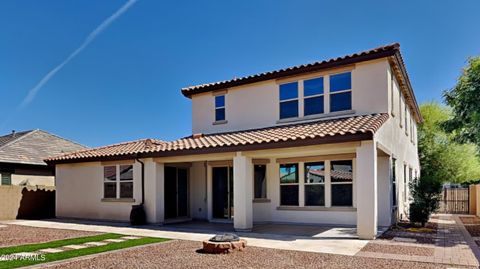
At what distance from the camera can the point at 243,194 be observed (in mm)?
13273

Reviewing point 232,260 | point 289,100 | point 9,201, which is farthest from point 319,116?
point 9,201

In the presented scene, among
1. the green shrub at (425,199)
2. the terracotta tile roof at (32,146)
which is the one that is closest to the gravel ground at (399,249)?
the green shrub at (425,199)

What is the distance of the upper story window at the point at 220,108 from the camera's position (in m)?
18.3

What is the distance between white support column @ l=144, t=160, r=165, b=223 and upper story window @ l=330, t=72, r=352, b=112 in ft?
25.1

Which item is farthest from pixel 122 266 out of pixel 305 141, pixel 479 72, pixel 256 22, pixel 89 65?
pixel 89 65

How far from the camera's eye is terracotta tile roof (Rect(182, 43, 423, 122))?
13.9m

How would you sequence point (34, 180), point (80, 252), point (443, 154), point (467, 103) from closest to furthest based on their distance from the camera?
point (80, 252), point (467, 103), point (34, 180), point (443, 154)

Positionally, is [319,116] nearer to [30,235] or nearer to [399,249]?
[399,249]

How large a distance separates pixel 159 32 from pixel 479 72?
16.3 metres

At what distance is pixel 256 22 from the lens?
18.7 metres

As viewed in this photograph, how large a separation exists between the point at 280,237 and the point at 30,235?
8.62 metres

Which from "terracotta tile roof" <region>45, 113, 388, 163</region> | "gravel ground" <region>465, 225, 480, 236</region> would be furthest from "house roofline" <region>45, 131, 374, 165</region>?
"gravel ground" <region>465, 225, 480, 236</region>

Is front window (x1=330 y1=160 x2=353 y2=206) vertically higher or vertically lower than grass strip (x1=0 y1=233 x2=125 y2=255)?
higher

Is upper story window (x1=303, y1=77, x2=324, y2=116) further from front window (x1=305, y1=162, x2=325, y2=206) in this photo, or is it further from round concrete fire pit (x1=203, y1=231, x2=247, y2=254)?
round concrete fire pit (x1=203, y1=231, x2=247, y2=254)
